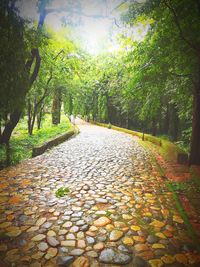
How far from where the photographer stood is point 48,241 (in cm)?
300

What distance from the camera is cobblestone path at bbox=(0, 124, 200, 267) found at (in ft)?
8.96

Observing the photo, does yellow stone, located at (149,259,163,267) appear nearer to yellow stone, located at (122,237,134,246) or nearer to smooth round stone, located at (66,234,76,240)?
yellow stone, located at (122,237,134,246)

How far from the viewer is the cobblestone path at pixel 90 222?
8.96 ft

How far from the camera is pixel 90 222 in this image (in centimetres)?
357

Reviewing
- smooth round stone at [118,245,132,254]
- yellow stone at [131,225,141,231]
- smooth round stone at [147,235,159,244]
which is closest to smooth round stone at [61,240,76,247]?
smooth round stone at [118,245,132,254]

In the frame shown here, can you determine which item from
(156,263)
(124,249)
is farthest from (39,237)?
(156,263)

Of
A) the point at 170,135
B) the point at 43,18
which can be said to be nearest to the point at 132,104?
the point at 170,135

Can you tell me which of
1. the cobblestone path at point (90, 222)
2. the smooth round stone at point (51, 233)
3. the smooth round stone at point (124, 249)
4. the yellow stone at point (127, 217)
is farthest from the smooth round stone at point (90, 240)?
the yellow stone at point (127, 217)

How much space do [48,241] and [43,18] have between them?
34.3 feet

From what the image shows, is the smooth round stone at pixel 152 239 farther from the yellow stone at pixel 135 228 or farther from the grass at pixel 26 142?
the grass at pixel 26 142

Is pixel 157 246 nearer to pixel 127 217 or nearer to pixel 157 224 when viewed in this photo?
pixel 157 224

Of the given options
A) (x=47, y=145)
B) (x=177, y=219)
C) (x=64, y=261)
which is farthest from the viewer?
(x=47, y=145)

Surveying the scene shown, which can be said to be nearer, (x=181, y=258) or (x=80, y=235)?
(x=181, y=258)

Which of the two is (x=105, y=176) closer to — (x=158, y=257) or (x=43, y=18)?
(x=158, y=257)
